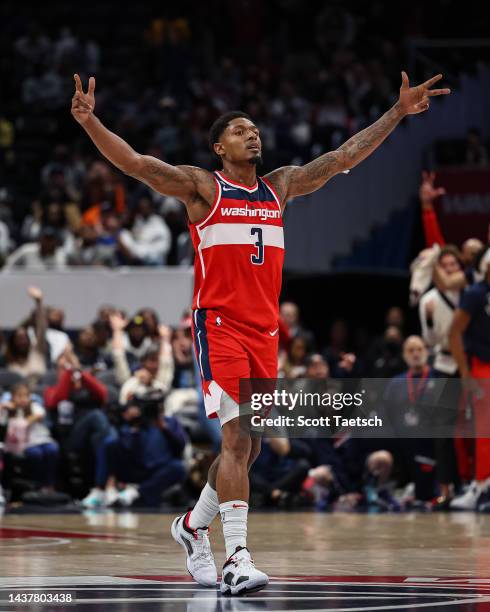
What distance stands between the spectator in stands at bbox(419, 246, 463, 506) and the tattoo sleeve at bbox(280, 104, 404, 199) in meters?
5.73

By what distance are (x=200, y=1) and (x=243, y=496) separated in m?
20.6

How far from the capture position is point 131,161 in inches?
293

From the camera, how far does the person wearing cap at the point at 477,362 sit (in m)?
13.2

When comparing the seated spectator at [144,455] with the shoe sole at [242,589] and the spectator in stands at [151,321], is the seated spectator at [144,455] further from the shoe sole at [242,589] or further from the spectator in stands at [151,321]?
the shoe sole at [242,589]

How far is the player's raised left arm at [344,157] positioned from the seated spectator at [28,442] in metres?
6.91

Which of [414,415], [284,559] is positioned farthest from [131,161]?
[414,415]

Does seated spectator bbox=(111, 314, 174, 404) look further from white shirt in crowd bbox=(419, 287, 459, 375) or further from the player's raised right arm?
the player's raised right arm

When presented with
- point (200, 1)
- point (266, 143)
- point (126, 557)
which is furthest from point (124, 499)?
point (200, 1)

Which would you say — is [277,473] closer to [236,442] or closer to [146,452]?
[146,452]

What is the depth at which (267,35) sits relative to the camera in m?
26.0

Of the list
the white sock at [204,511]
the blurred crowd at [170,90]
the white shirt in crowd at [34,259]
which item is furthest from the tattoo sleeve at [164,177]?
the blurred crowd at [170,90]

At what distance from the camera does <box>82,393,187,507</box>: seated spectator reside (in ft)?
47.1

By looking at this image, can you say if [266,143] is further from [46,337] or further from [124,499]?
[124,499]

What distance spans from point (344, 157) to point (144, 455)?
692 centimetres
